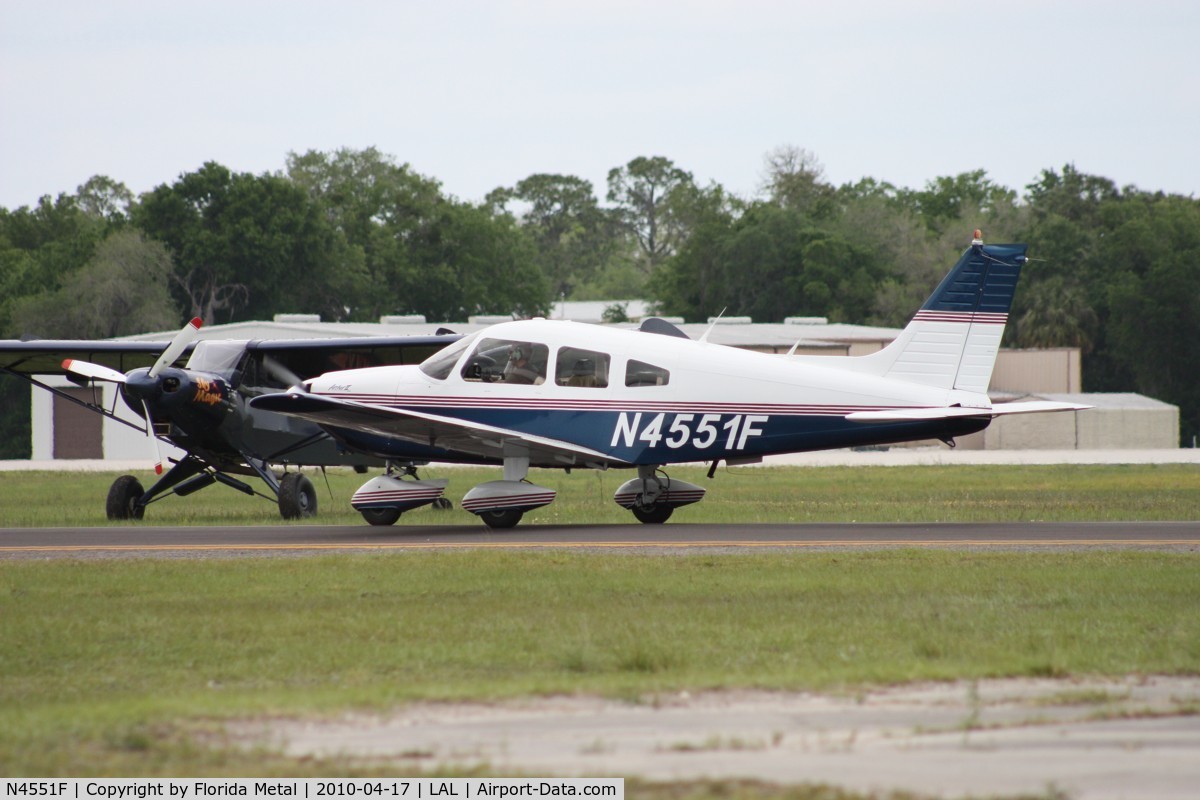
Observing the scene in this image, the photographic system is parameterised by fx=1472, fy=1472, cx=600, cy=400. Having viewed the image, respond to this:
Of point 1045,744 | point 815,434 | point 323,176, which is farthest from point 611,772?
point 323,176

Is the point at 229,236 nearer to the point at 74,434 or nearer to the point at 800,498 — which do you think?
the point at 74,434

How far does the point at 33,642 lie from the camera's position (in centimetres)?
1015

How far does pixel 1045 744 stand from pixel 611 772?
6.93 feet

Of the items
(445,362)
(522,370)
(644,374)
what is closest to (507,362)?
(522,370)

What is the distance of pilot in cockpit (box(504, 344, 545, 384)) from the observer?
18.8 meters

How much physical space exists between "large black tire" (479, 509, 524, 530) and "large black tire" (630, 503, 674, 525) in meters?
1.83

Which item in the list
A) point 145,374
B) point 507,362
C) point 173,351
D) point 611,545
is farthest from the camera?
point 173,351

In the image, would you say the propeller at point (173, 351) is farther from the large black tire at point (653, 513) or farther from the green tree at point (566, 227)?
the green tree at point (566, 227)

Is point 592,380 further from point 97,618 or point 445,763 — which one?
point 445,763

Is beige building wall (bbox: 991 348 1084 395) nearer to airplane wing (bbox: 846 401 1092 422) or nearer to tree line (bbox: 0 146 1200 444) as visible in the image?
tree line (bbox: 0 146 1200 444)

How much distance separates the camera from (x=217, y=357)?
22578mm

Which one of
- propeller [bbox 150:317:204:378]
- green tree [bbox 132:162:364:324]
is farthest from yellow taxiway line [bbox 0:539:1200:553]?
green tree [bbox 132:162:364:324]

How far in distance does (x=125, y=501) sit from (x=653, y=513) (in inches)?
335

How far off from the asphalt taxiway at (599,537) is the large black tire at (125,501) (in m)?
2.35
